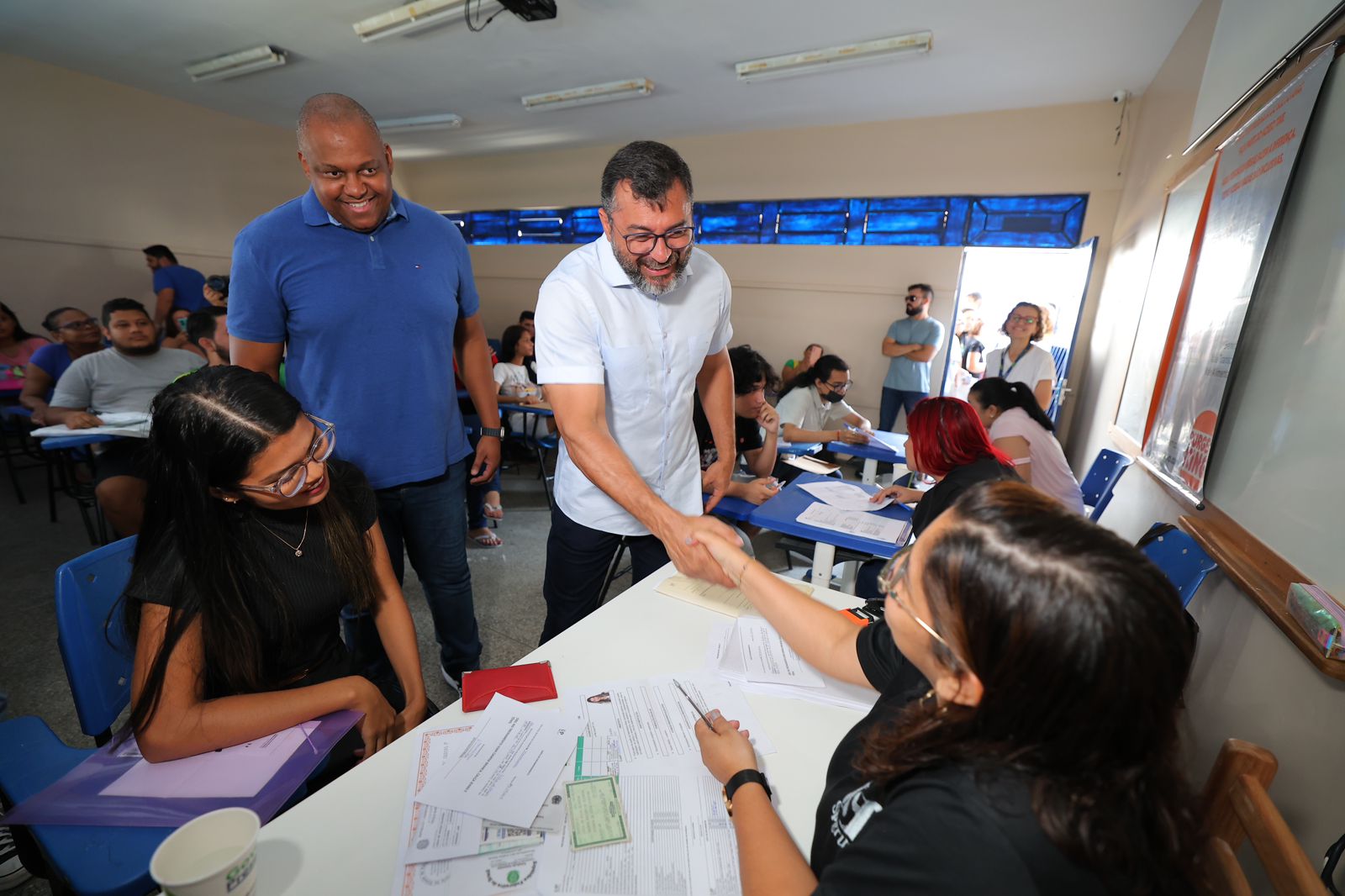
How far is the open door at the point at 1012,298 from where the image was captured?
5297 millimetres

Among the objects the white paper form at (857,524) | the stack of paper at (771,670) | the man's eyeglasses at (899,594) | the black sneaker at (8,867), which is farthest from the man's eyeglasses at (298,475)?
the white paper form at (857,524)

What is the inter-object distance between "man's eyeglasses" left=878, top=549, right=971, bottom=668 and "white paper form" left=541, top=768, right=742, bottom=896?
402mm

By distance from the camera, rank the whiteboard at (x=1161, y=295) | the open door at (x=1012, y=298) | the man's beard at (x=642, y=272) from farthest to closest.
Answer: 1. the open door at (x=1012, y=298)
2. the whiteboard at (x=1161, y=295)
3. the man's beard at (x=642, y=272)

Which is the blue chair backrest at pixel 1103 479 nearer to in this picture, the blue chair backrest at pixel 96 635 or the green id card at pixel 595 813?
the green id card at pixel 595 813

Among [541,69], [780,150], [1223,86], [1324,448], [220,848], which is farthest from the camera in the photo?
[780,150]

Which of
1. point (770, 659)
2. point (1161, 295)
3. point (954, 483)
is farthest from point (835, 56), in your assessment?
point (770, 659)

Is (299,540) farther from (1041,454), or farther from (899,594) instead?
(1041,454)

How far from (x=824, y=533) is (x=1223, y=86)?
2.48m

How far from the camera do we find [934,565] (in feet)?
2.09

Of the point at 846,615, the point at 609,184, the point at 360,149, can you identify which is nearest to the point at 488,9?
the point at 360,149

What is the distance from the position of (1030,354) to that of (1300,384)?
3.56 metres

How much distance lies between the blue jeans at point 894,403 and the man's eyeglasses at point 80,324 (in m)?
6.37

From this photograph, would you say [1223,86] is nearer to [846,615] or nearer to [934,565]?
[846,615]

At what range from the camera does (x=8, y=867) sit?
1.44 metres
